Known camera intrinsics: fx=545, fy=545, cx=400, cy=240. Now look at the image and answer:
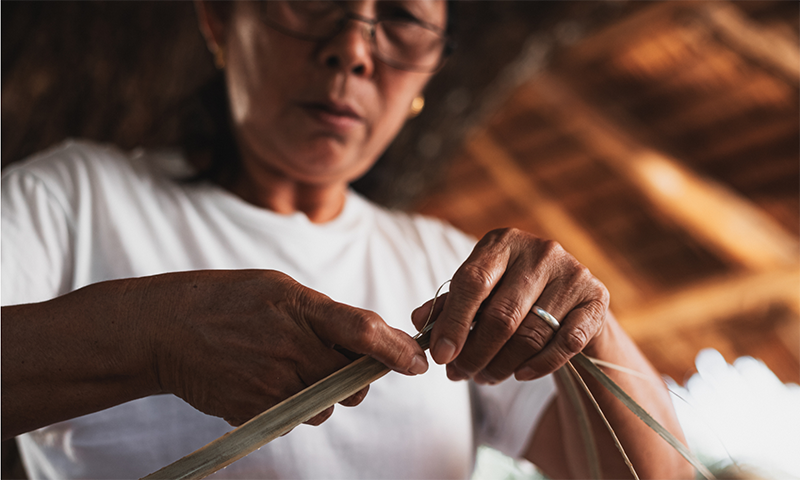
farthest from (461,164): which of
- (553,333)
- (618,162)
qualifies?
(553,333)

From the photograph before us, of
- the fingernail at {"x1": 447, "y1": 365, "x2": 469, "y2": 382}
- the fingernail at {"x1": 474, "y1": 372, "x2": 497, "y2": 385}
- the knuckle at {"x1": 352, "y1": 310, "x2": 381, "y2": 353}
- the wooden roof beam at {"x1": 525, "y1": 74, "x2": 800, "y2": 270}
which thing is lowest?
the wooden roof beam at {"x1": 525, "y1": 74, "x2": 800, "y2": 270}

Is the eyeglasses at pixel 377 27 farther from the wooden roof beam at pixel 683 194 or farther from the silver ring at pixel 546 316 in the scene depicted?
the wooden roof beam at pixel 683 194

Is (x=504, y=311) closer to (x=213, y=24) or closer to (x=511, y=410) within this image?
(x=511, y=410)

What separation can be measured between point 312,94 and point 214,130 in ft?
0.85

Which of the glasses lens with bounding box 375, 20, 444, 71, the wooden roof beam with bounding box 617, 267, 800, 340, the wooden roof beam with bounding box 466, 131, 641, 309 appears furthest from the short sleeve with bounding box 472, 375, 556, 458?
the wooden roof beam with bounding box 466, 131, 641, 309

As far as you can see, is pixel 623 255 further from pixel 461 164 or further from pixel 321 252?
pixel 321 252

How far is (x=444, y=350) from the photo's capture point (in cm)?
42

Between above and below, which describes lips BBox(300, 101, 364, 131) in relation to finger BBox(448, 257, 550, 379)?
above

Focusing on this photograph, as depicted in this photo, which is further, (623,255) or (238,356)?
(623,255)

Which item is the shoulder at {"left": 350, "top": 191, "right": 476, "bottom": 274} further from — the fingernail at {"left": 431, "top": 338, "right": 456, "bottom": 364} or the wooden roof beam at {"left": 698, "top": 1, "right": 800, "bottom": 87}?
the wooden roof beam at {"left": 698, "top": 1, "right": 800, "bottom": 87}

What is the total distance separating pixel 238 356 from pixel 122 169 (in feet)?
1.47

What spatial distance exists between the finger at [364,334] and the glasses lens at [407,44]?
418mm

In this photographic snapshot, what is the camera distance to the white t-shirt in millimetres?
574

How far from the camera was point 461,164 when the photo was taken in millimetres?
4113
